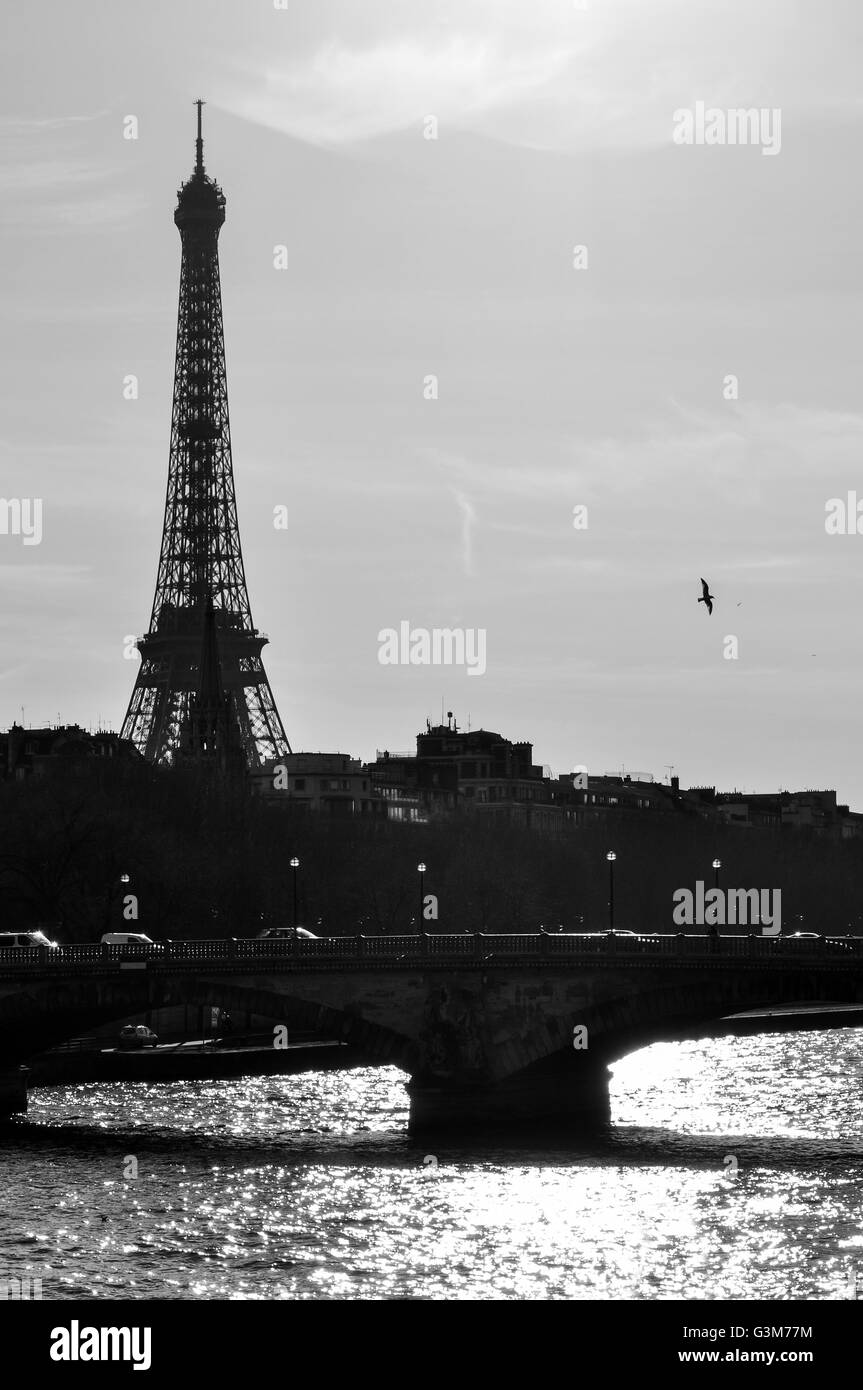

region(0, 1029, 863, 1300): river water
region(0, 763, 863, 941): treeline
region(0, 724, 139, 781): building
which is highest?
region(0, 724, 139, 781): building

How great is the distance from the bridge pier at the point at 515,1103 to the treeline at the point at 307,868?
24.6 m

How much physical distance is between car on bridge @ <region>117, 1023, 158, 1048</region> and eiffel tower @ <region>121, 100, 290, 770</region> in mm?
52415

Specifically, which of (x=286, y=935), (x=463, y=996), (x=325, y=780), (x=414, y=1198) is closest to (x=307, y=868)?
(x=286, y=935)

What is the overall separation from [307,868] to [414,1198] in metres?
55.5

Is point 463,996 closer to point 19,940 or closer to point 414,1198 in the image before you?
point 19,940

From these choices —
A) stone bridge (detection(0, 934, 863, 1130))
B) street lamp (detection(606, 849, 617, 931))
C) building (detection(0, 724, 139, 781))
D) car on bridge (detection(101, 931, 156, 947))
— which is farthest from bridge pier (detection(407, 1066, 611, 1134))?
building (detection(0, 724, 139, 781))

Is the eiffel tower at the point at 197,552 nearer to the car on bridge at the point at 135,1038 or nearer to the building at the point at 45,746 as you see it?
the building at the point at 45,746

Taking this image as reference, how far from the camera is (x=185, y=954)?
62188 mm

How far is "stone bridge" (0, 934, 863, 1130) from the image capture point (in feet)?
195

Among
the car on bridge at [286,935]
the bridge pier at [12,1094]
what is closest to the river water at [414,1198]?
the bridge pier at [12,1094]

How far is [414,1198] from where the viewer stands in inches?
1796

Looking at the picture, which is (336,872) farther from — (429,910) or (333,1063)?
(333,1063)

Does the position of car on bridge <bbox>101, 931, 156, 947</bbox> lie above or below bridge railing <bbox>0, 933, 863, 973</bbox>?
above

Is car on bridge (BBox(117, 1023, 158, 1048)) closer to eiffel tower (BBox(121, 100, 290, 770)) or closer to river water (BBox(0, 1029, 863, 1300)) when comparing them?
river water (BBox(0, 1029, 863, 1300))
